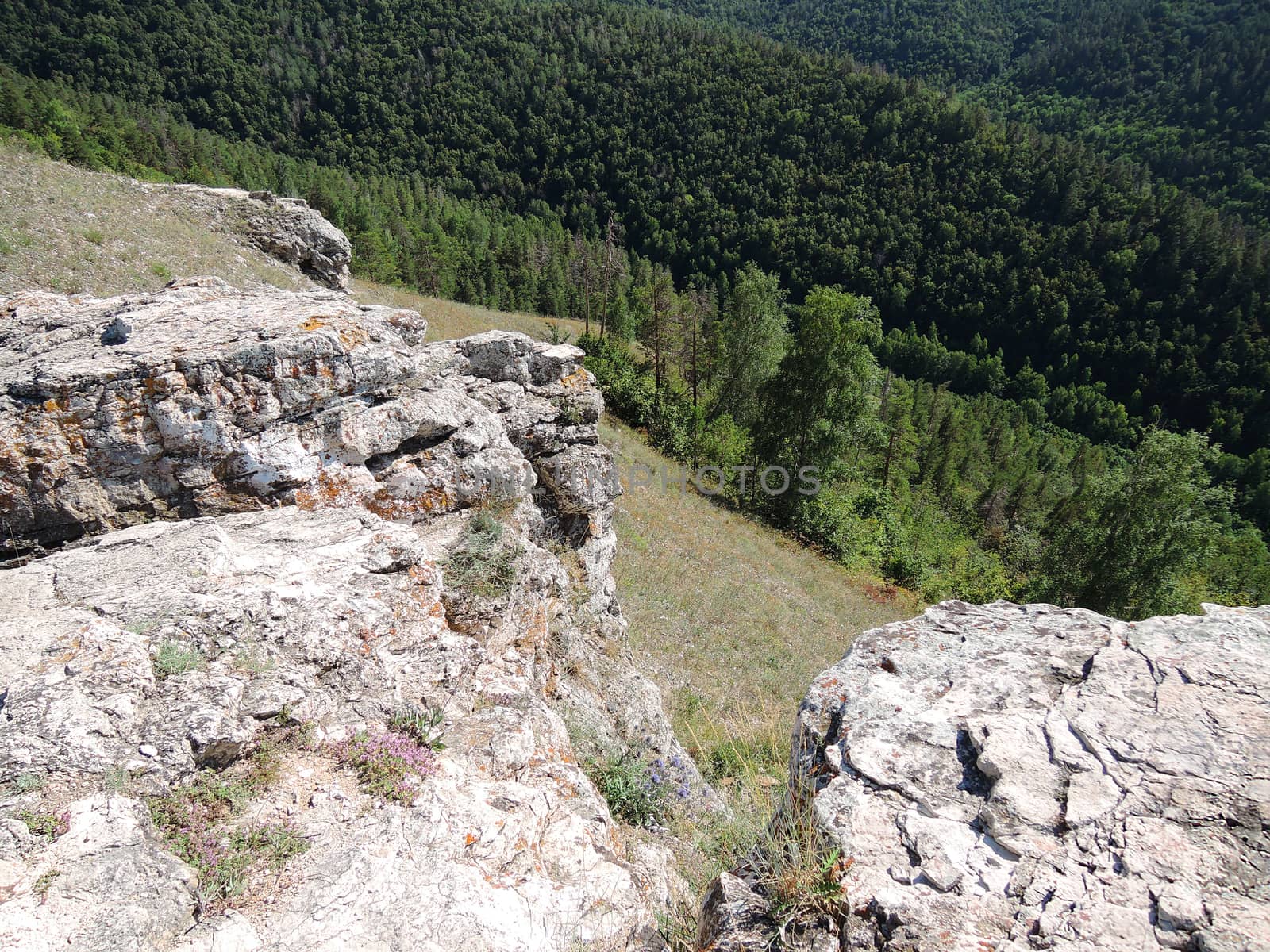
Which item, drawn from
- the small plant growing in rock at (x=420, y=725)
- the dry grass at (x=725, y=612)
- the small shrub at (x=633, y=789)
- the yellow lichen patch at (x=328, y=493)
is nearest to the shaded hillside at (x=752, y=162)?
the dry grass at (x=725, y=612)

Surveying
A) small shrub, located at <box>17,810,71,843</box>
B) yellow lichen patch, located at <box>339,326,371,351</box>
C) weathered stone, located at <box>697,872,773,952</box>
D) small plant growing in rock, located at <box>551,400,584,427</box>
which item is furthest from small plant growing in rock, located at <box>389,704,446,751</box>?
small plant growing in rock, located at <box>551,400,584,427</box>

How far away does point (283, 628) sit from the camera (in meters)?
4.57

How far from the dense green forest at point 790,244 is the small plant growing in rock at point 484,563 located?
78.0 ft

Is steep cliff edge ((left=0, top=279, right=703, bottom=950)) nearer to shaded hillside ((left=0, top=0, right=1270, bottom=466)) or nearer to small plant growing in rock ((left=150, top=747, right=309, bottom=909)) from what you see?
small plant growing in rock ((left=150, top=747, right=309, bottom=909))

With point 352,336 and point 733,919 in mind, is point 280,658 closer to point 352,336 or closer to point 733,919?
point 733,919

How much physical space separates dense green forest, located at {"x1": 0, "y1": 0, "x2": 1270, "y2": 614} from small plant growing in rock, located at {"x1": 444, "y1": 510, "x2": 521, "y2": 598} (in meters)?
23.8

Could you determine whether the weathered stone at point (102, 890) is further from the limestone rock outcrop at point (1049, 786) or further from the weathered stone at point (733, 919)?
the limestone rock outcrop at point (1049, 786)

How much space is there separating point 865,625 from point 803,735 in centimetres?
1950

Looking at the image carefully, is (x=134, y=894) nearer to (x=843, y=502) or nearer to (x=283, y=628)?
(x=283, y=628)

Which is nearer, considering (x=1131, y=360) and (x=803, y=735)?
(x=803, y=735)

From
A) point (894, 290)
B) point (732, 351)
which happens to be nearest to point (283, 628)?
point (732, 351)

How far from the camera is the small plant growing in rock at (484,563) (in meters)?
6.51

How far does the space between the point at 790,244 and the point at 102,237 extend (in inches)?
5331

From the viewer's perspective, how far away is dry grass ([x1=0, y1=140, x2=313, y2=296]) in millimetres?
16062
